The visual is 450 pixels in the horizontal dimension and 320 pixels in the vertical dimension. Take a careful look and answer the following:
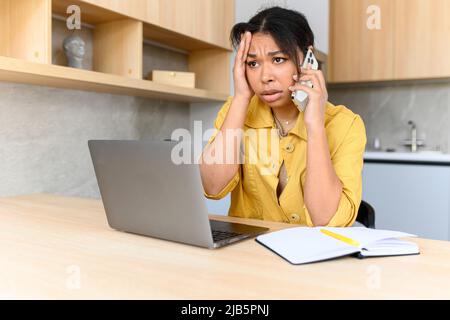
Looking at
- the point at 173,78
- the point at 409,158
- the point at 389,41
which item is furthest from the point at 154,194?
the point at 389,41

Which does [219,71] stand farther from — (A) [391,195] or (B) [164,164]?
(B) [164,164]

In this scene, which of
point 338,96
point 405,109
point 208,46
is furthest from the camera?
point 338,96

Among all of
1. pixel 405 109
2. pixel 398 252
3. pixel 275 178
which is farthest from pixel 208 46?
pixel 398 252

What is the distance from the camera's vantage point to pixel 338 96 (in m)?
3.50

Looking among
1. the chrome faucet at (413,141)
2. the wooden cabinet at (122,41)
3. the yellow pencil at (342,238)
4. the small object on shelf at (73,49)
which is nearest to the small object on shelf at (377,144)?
the chrome faucet at (413,141)

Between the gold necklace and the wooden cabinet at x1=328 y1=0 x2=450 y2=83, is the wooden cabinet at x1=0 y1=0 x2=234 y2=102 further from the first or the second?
the wooden cabinet at x1=328 y1=0 x2=450 y2=83

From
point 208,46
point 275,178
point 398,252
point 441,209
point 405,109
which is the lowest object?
point 441,209

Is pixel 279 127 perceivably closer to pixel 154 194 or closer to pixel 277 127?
pixel 277 127

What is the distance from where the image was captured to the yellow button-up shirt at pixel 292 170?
1.26m

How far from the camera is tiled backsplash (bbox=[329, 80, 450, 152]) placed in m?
3.08

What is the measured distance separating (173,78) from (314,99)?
1.06 m

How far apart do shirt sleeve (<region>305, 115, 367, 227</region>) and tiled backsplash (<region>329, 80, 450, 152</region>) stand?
6.68 ft

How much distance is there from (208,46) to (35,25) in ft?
3.75

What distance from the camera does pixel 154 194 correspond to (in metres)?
0.91
